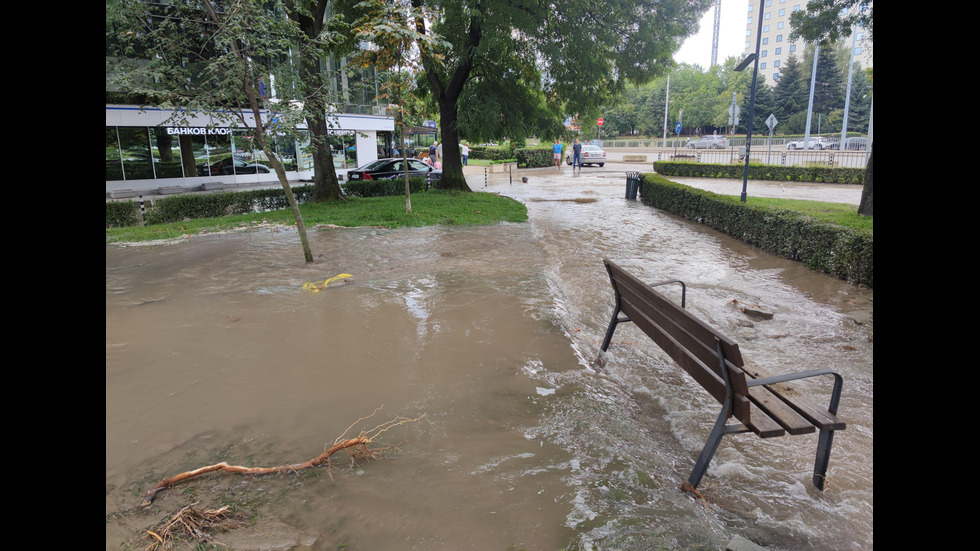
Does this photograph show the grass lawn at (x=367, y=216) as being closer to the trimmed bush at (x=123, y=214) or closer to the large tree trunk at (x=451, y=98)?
the trimmed bush at (x=123, y=214)

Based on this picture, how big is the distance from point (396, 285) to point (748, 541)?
20.2 feet

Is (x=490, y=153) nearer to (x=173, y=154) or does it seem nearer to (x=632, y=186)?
(x=173, y=154)

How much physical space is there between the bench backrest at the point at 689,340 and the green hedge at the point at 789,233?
305 cm

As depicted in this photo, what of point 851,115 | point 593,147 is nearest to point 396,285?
point 593,147

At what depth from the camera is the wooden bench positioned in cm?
322

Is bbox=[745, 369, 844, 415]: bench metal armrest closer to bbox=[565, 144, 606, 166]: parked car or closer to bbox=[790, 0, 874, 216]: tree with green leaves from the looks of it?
bbox=[790, 0, 874, 216]: tree with green leaves

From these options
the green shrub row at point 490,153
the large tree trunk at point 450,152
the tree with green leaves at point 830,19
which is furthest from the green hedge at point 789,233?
the green shrub row at point 490,153

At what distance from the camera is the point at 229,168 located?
93.9 feet

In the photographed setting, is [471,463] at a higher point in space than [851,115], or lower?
lower

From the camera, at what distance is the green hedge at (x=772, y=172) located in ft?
85.0

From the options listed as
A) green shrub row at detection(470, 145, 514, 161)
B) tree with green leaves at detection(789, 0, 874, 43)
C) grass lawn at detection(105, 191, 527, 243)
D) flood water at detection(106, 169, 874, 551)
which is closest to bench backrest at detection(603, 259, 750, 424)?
flood water at detection(106, 169, 874, 551)

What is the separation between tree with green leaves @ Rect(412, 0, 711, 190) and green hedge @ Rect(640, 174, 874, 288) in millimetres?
4644

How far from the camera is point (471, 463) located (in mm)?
3537
